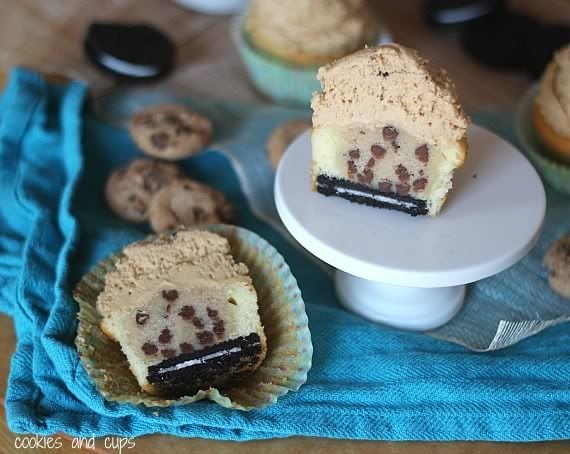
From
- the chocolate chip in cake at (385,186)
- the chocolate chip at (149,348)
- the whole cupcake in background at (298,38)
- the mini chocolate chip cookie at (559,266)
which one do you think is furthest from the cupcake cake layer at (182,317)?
the whole cupcake in background at (298,38)

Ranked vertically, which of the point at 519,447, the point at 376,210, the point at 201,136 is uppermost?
the point at 376,210

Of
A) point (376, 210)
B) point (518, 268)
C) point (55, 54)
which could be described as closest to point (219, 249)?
point (376, 210)

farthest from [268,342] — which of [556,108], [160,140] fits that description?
[556,108]

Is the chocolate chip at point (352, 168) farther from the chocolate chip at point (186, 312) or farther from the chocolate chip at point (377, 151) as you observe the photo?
the chocolate chip at point (186, 312)

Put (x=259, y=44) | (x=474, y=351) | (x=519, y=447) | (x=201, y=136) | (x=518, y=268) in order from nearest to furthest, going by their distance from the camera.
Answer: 1. (x=519, y=447)
2. (x=474, y=351)
3. (x=518, y=268)
4. (x=201, y=136)
5. (x=259, y=44)

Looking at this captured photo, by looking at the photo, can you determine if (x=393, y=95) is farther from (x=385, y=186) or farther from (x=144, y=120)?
(x=144, y=120)

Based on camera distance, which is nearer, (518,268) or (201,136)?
(518,268)

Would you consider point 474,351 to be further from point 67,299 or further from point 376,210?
point 67,299
